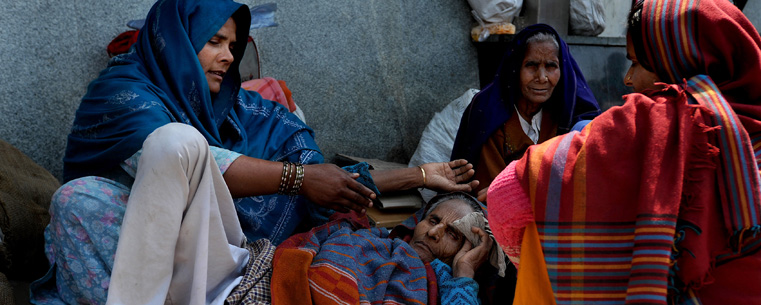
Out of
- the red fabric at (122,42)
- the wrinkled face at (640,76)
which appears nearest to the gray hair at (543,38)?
the wrinkled face at (640,76)

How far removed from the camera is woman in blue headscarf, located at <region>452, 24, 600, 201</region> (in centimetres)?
418

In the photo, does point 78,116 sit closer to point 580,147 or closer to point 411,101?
point 580,147

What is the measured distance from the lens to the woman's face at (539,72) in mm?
4184

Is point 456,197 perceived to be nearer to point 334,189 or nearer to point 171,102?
point 334,189

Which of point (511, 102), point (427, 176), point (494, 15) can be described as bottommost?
point (427, 176)

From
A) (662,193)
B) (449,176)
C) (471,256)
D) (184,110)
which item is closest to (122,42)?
(184,110)

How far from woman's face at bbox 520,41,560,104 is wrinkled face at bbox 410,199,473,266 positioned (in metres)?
1.14

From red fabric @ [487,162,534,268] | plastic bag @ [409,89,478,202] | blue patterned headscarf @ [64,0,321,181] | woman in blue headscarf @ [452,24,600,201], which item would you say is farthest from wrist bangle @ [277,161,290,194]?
plastic bag @ [409,89,478,202]

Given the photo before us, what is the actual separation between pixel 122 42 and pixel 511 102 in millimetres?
2267

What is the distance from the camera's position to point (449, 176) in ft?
12.4

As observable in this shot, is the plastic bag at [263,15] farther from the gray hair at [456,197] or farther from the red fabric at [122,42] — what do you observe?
the gray hair at [456,197]

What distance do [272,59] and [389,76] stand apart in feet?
3.20

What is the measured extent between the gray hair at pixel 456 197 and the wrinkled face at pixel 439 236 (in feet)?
0.28

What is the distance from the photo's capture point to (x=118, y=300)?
85.7 inches
